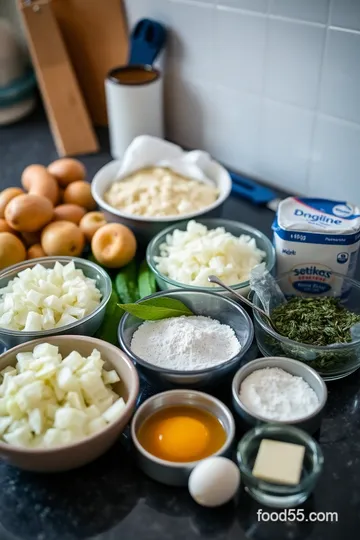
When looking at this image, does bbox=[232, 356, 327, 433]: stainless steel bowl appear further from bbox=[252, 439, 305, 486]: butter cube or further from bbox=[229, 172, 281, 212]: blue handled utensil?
bbox=[229, 172, 281, 212]: blue handled utensil

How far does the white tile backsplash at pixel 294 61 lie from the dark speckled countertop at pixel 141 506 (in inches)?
26.5

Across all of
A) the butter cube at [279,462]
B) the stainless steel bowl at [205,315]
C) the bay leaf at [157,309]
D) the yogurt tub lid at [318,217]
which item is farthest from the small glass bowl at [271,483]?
the yogurt tub lid at [318,217]

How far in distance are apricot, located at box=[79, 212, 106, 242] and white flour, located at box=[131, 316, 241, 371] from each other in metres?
0.29

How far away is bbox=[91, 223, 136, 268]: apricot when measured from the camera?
1.09 metres

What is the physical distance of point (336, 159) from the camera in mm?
1221

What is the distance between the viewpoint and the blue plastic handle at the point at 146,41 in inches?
54.9

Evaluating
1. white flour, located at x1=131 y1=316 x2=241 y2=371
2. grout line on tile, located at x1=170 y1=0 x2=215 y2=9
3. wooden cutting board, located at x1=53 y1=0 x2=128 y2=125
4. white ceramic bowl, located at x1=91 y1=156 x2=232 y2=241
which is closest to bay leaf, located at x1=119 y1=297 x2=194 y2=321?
white flour, located at x1=131 y1=316 x2=241 y2=371

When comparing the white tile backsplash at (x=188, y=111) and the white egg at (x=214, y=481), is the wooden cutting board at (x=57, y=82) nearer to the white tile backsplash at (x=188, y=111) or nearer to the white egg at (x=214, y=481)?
the white tile backsplash at (x=188, y=111)

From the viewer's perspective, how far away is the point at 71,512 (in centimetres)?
75

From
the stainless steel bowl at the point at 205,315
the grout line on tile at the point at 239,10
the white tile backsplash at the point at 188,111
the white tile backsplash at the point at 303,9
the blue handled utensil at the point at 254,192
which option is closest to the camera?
the stainless steel bowl at the point at 205,315

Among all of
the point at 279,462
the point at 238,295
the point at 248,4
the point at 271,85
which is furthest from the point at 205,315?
the point at 248,4

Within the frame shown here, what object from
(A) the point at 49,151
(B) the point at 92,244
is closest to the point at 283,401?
(B) the point at 92,244

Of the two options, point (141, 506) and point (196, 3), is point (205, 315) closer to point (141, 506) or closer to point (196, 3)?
point (141, 506)

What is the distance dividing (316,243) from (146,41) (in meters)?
0.71
